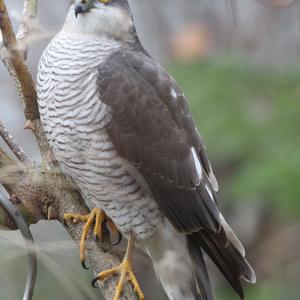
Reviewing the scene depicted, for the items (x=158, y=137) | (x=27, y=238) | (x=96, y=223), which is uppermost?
(x=27, y=238)

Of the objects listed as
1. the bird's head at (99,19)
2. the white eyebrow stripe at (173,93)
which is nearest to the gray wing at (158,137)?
the white eyebrow stripe at (173,93)

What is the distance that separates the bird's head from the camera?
3320mm

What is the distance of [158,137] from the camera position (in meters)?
3.25

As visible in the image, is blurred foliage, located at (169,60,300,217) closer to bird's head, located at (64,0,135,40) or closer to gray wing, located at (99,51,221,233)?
gray wing, located at (99,51,221,233)

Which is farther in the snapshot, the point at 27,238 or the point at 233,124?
the point at 233,124

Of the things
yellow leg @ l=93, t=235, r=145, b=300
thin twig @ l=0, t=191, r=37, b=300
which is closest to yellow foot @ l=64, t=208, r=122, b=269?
yellow leg @ l=93, t=235, r=145, b=300

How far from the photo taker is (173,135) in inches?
129

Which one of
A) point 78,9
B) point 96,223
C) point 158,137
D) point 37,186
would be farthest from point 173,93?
point 37,186

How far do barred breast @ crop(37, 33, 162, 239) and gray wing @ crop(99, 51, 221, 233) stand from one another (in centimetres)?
4

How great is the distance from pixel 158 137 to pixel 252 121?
1.63 m

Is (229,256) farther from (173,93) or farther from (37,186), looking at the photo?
(37,186)

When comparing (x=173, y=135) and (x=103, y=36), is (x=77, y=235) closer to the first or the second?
(x=173, y=135)

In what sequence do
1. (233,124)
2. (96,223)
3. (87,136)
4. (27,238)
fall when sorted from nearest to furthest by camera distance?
1. (27,238)
2. (87,136)
3. (96,223)
4. (233,124)

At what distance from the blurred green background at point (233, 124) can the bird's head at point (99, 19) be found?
6.8 inches
